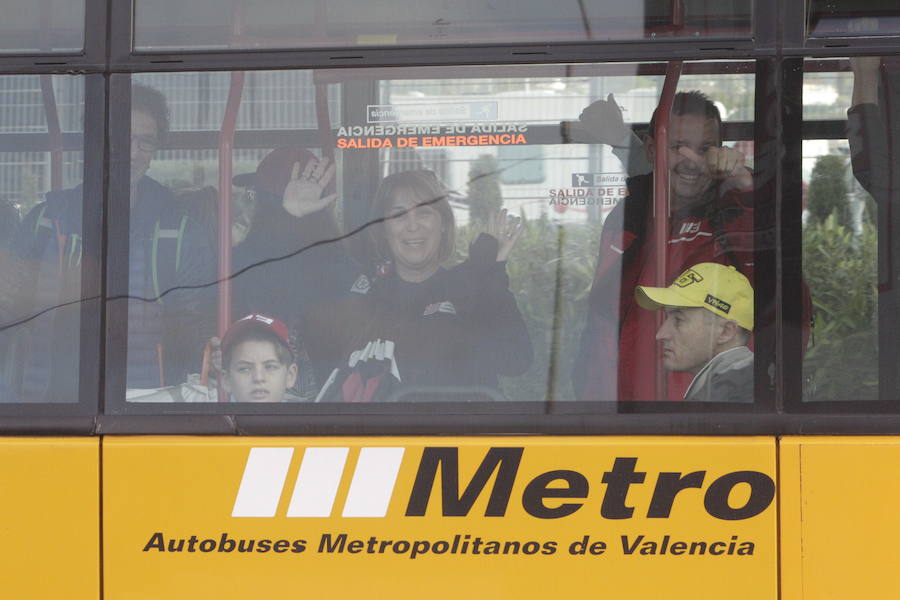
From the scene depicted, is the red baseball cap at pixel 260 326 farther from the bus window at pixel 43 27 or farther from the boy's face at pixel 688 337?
the boy's face at pixel 688 337

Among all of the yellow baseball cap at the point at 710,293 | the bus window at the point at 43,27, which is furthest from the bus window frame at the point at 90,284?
the yellow baseball cap at the point at 710,293

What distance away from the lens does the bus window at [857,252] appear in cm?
299

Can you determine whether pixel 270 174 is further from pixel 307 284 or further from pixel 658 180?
pixel 658 180

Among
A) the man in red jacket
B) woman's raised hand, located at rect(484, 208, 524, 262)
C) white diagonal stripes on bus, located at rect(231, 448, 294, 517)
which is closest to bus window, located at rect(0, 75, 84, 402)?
white diagonal stripes on bus, located at rect(231, 448, 294, 517)

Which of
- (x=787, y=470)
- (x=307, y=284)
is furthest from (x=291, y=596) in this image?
(x=787, y=470)

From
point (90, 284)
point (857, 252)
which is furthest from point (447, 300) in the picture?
point (857, 252)

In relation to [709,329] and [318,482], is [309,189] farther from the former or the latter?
[709,329]

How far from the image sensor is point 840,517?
2.95 metres

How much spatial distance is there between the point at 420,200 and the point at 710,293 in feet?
2.52

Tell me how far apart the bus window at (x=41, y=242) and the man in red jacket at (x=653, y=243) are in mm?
1308

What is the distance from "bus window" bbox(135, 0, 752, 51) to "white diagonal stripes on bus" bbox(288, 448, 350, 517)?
1.02 m

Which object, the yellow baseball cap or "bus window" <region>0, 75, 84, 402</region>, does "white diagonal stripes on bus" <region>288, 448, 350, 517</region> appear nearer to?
"bus window" <region>0, 75, 84, 402</region>

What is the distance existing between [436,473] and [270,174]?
2.82 feet

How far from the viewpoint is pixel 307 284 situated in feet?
10.2
